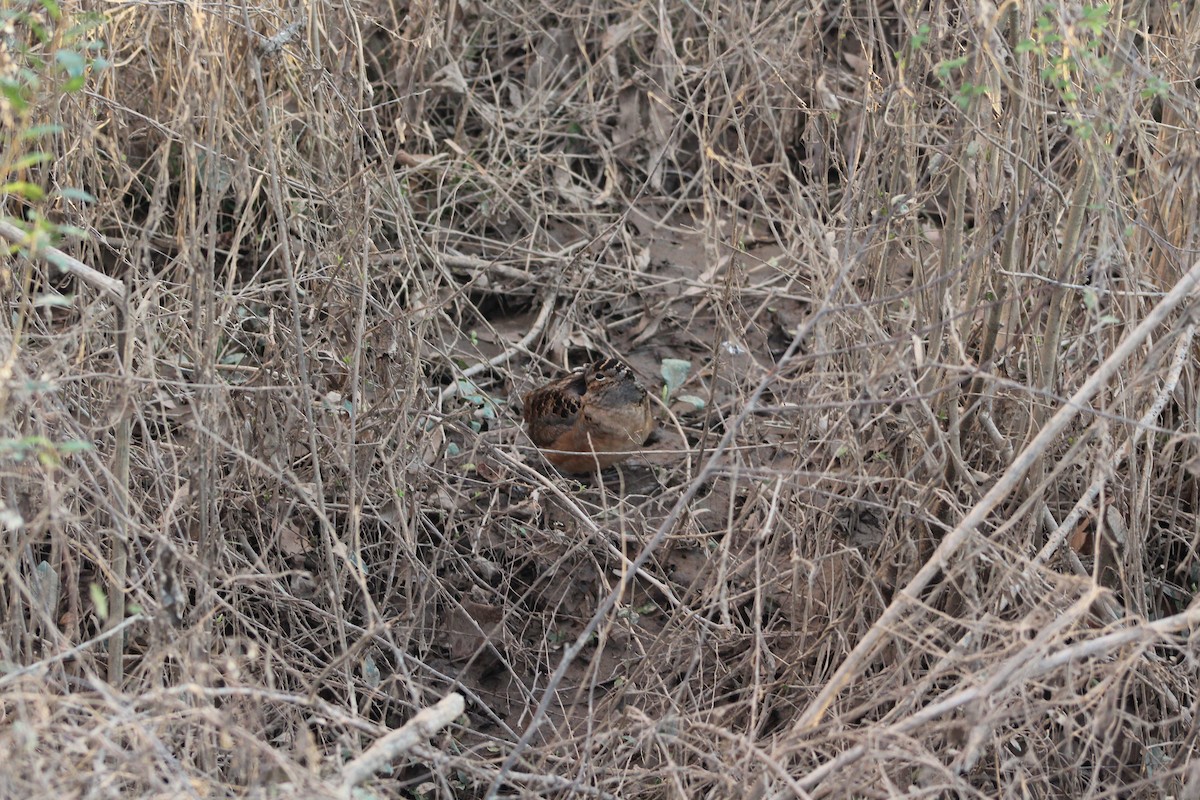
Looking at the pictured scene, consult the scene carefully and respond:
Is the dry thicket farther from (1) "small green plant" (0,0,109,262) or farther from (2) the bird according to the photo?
(2) the bird

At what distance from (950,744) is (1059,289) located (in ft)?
4.52

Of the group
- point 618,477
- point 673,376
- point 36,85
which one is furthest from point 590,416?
point 36,85

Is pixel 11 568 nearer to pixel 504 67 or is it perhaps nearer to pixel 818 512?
pixel 818 512

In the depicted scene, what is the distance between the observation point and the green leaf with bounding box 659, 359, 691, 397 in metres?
6.08

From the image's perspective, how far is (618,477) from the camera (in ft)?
18.9

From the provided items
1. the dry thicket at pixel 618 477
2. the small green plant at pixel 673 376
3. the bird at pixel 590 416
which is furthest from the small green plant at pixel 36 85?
the small green plant at pixel 673 376

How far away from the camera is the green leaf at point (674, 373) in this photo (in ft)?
20.0

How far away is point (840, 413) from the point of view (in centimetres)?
427

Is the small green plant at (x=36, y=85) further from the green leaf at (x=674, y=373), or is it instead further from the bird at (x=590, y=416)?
the green leaf at (x=674, y=373)

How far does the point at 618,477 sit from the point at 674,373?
66 centimetres

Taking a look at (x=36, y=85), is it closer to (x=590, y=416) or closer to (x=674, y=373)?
(x=590, y=416)

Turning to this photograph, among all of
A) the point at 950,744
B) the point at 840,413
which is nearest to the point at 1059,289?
the point at 840,413

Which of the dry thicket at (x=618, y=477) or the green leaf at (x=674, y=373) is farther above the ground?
the dry thicket at (x=618, y=477)

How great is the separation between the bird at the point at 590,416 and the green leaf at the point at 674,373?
31cm
